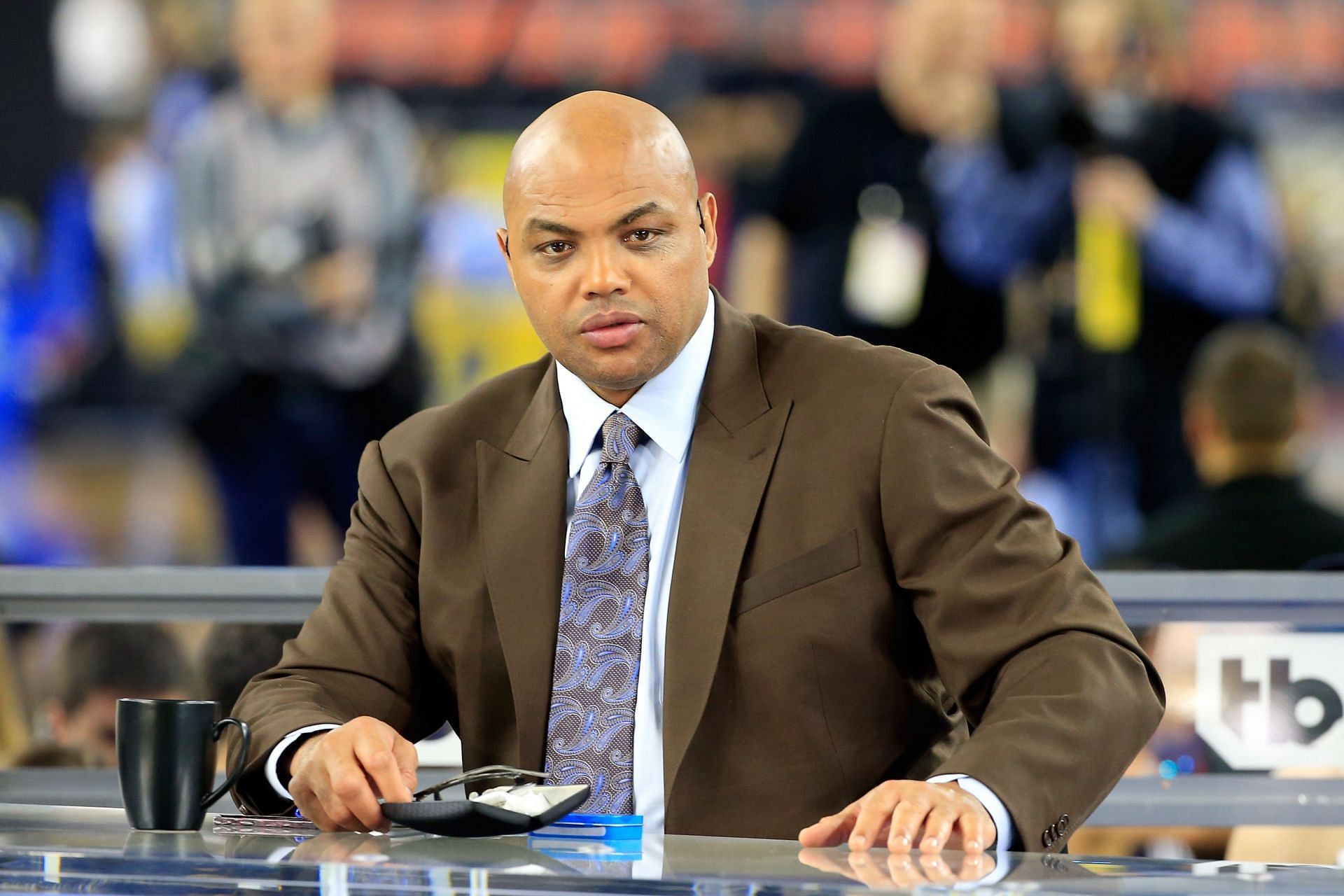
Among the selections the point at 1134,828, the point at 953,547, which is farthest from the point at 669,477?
the point at 1134,828

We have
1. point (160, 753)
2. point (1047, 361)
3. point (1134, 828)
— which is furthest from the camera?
point (1047, 361)

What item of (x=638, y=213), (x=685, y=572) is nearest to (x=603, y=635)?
(x=685, y=572)

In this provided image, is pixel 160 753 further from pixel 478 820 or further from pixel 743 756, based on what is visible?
pixel 743 756

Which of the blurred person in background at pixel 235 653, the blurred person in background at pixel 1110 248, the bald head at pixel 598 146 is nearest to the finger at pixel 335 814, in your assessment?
the bald head at pixel 598 146

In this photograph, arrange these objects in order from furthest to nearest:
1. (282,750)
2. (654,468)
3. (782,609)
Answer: (654,468) → (782,609) → (282,750)

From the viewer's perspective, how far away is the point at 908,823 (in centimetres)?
111

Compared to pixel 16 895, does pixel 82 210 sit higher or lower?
higher

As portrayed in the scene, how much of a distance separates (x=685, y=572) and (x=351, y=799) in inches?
16.9

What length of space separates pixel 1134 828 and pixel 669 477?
1128 millimetres

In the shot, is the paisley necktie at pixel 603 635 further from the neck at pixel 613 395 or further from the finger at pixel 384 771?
the finger at pixel 384 771

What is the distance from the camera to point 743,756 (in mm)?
1499

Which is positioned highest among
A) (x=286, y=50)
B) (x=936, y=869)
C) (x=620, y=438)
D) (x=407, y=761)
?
(x=286, y=50)

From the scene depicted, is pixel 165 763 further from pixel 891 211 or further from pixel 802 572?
pixel 891 211

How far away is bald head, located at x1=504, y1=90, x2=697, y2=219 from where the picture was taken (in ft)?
5.01
